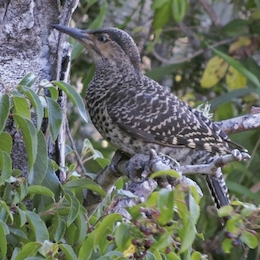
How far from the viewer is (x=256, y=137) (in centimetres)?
357

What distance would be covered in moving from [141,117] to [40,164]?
0.90 metres

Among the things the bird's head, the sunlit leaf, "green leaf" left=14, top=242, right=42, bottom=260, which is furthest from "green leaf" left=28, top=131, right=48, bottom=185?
the sunlit leaf

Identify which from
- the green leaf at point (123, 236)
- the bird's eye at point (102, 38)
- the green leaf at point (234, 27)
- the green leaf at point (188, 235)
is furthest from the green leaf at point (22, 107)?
the green leaf at point (234, 27)

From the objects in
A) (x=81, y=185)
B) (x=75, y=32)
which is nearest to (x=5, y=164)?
(x=81, y=185)

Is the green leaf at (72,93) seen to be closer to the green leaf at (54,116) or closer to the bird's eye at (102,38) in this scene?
the green leaf at (54,116)

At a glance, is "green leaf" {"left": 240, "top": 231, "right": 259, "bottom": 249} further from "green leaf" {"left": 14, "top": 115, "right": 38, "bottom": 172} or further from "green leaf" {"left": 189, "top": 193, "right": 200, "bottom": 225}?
"green leaf" {"left": 14, "top": 115, "right": 38, "bottom": 172}

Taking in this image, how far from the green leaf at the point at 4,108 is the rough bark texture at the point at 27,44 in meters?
0.41

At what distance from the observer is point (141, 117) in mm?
2678

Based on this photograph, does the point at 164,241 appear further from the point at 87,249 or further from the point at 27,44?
the point at 27,44

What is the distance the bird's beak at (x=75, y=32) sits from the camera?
220 centimetres

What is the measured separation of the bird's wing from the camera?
8.70 feet

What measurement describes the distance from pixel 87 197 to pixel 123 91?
2.25ft

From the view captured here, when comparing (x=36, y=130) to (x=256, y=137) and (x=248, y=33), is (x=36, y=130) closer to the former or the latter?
(x=256, y=137)

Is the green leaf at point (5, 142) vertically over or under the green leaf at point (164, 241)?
over
